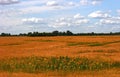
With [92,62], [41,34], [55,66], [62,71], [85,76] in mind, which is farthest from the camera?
[41,34]

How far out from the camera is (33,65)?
977 inches

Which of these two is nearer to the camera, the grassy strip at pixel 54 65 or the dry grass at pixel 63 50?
the grassy strip at pixel 54 65

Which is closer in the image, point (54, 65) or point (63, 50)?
point (54, 65)

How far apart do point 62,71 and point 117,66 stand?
15.0ft

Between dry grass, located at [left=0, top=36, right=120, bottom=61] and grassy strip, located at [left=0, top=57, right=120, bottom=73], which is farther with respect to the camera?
dry grass, located at [left=0, top=36, right=120, bottom=61]

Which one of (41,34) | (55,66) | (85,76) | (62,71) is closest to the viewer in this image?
(85,76)

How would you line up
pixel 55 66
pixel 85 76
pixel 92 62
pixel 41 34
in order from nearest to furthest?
pixel 85 76, pixel 55 66, pixel 92 62, pixel 41 34

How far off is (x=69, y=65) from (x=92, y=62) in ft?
7.42

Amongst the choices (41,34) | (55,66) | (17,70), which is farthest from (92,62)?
(41,34)

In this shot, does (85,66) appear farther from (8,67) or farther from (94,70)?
(8,67)

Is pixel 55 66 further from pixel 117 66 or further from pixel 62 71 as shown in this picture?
pixel 117 66

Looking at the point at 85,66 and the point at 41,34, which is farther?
the point at 41,34

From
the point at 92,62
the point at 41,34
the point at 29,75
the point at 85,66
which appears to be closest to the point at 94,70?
the point at 85,66

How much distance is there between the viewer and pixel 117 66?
83.3 feet
